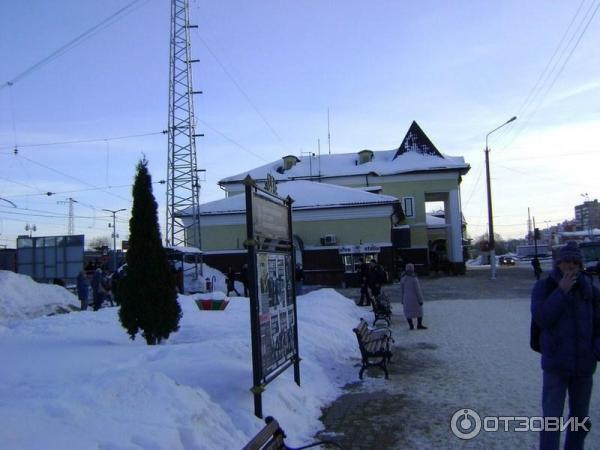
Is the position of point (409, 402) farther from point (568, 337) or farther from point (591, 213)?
point (591, 213)

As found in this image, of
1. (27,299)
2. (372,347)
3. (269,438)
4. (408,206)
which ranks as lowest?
(372,347)

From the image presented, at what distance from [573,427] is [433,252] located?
196 feet

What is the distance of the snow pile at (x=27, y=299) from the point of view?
20.1 m

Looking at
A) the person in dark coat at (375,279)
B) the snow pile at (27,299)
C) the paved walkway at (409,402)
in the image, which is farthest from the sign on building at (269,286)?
the snow pile at (27,299)

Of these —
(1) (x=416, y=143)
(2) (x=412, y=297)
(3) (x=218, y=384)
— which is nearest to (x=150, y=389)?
(3) (x=218, y=384)

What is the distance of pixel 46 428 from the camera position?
14.1 feet

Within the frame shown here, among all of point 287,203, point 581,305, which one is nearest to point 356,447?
point 581,305

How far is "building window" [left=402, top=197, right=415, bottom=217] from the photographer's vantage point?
178ft

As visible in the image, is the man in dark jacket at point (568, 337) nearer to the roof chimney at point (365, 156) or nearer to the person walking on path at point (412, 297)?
the person walking on path at point (412, 297)

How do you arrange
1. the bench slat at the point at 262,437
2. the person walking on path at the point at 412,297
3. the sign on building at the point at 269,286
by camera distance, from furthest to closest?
the person walking on path at the point at 412,297, the sign on building at the point at 269,286, the bench slat at the point at 262,437

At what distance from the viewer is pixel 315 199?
42.3 metres

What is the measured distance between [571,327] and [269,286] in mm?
3354

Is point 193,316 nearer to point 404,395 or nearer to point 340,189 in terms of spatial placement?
point 404,395

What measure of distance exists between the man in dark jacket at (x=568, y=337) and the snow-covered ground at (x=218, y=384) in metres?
1.01
